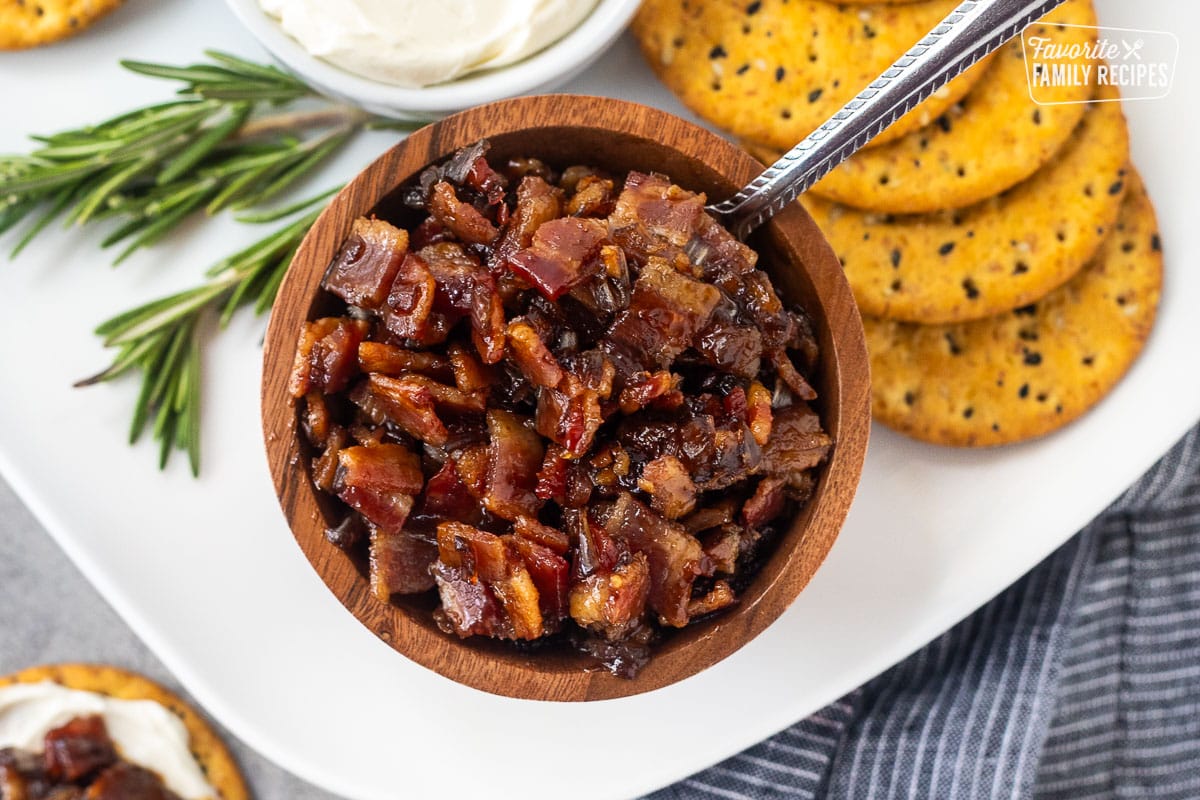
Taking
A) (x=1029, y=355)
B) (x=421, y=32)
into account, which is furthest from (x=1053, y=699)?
(x=421, y=32)

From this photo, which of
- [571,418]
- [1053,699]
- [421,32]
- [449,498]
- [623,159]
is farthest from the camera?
[1053,699]

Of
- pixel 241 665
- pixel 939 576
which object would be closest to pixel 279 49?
pixel 241 665

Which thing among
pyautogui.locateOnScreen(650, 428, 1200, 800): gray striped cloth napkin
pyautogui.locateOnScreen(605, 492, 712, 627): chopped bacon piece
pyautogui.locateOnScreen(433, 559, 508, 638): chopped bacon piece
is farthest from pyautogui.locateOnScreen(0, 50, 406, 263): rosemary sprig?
pyautogui.locateOnScreen(650, 428, 1200, 800): gray striped cloth napkin

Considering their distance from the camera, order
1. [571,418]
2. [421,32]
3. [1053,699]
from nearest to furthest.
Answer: [571,418], [421,32], [1053,699]

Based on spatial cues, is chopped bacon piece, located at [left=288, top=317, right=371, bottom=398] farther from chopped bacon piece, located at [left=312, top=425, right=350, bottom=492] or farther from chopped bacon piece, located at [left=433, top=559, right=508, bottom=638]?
chopped bacon piece, located at [left=433, top=559, right=508, bottom=638]

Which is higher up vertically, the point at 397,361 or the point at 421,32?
the point at 421,32

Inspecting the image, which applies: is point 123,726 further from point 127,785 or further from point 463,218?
point 463,218

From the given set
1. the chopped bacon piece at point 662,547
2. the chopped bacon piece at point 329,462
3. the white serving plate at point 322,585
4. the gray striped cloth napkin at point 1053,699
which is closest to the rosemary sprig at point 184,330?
the white serving plate at point 322,585
